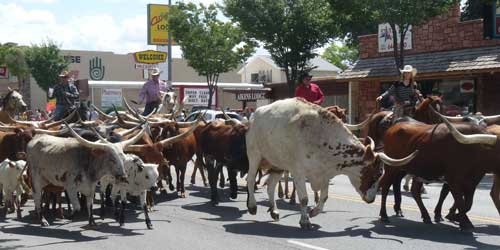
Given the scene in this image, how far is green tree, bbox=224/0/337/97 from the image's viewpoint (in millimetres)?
26516

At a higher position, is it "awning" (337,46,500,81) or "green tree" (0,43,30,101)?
"green tree" (0,43,30,101)

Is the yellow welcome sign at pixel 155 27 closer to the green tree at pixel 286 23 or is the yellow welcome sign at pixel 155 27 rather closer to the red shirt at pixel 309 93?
the green tree at pixel 286 23

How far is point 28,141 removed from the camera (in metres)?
11.9

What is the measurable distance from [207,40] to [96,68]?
2743 cm

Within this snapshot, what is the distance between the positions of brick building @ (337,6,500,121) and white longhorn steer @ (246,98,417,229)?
12.5 m

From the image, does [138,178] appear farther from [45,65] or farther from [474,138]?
[45,65]

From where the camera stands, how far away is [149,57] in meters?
38.4

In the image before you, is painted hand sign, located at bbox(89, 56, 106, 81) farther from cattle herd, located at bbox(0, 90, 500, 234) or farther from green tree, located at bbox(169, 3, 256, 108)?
cattle herd, located at bbox(0, 90, 500, 234)

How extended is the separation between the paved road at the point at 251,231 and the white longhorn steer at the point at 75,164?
1.97 ft

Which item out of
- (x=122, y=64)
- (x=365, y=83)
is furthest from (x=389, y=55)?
(x=122, y=64)

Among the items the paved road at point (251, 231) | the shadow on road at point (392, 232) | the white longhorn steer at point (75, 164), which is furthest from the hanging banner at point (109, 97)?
the shadow on road at point (392, 232)

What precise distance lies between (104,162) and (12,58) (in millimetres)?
50210

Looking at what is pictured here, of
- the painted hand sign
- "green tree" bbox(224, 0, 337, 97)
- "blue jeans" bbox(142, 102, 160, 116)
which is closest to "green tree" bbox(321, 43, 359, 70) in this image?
the painted hand sign

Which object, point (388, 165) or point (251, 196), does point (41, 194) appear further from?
point (388, 165)
